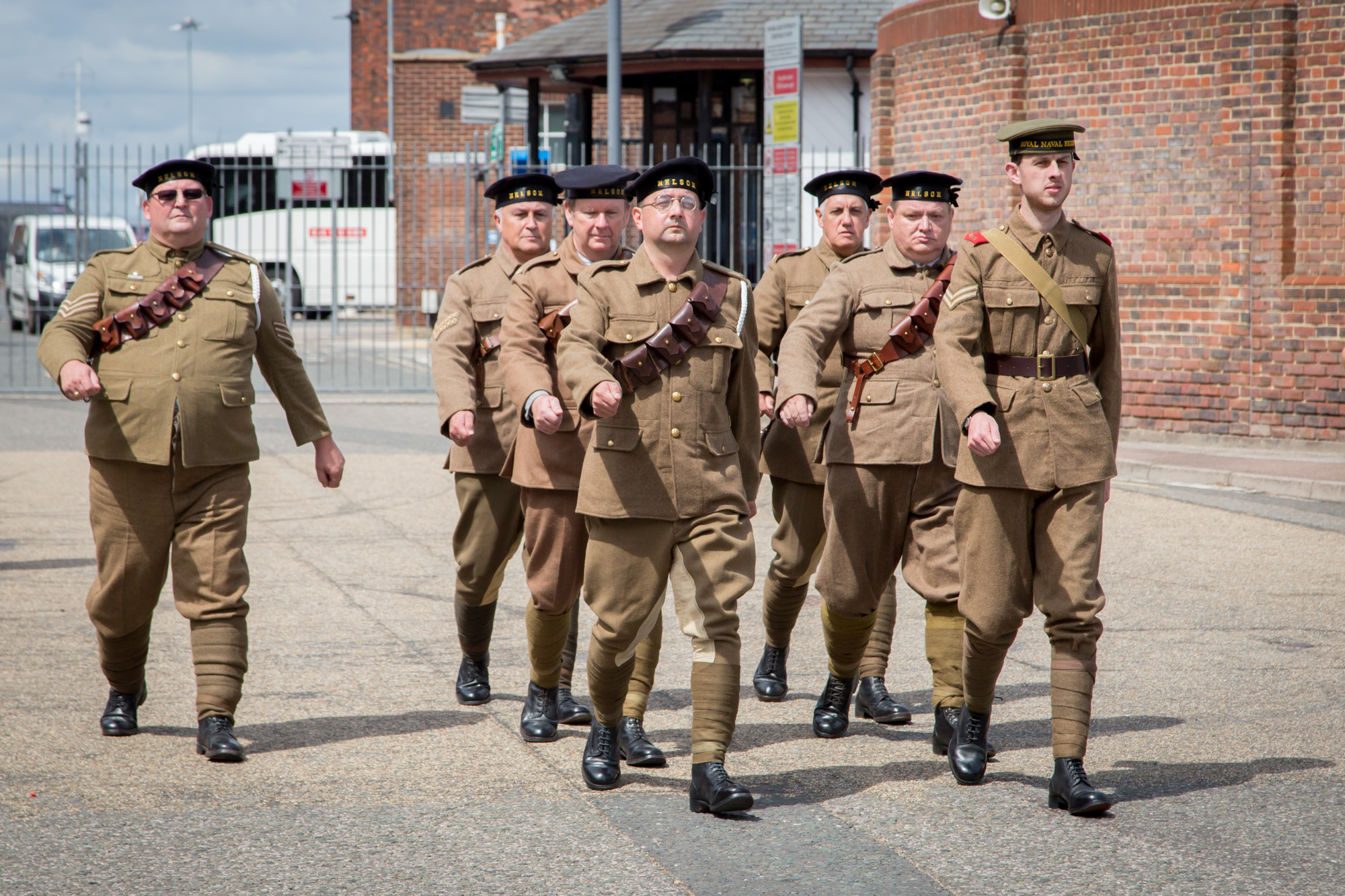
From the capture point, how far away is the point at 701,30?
22.9m

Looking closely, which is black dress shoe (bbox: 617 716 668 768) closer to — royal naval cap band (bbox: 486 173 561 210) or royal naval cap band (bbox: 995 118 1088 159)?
royal naval cap band (bbox: 486 173 561 210)

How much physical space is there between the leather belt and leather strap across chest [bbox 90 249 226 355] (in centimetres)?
285

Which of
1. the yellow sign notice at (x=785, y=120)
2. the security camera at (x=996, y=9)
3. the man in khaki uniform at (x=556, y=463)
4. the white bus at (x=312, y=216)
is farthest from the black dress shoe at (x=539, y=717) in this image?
the white bus at (x=312, y=216)

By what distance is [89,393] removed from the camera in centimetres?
504

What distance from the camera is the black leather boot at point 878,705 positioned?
5.66 metres

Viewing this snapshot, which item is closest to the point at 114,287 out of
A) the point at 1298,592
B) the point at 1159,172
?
the point at 1298,592

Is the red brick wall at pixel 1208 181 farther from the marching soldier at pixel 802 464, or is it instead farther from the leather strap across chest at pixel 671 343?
the leather strap across chest at pixel 671 343

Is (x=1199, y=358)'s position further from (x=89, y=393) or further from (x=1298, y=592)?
(x=89, y=393)

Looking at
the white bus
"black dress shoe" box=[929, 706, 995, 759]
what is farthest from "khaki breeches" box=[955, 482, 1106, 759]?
the white bus

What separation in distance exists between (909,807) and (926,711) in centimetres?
127

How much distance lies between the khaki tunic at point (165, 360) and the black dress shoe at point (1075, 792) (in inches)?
115

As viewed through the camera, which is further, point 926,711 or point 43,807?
point 926,711

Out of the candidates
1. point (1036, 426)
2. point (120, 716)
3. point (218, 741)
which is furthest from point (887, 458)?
point (120, 716)

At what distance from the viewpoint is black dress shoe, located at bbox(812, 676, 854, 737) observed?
18.0 ft
